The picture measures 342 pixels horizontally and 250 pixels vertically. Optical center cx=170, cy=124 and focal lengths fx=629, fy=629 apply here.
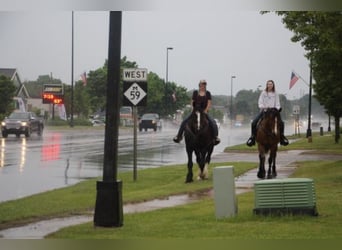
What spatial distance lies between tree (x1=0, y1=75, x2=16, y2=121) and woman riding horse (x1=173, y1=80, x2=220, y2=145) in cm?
261

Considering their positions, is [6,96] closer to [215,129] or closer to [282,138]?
[215,129]

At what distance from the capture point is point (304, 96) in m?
9.76

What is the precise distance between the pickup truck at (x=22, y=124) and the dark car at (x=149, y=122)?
5.09 ft

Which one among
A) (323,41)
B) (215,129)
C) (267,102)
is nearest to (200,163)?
(215,129)

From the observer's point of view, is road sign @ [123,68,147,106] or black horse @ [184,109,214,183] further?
black horse @ [184,109,214,183]

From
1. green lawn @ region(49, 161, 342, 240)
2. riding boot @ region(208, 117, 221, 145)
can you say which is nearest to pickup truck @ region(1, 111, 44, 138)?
green lawn @ region(49, 161, 342, 240)

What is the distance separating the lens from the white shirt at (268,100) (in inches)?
354

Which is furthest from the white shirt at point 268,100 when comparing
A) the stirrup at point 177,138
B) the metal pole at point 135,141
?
the metal pole at point 135,141

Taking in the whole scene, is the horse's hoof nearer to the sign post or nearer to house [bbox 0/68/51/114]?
the sign post

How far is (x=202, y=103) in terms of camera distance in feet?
31.1

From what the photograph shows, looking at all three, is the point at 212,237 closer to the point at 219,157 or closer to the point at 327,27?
the point at 219,157

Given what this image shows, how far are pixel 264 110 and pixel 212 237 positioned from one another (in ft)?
7.60

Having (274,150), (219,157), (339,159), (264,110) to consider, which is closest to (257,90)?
(264,110)

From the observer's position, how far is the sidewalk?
315 inches
